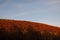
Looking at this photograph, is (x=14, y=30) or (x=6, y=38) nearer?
(x=6, y=38)

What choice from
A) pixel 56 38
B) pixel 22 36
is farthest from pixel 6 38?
pixel 56 38

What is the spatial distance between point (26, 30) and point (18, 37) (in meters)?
1.94

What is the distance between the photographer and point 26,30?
1653cm

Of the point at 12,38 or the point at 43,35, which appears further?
the point at 43,35

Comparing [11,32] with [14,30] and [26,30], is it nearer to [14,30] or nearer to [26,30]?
[14,30]

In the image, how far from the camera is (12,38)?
14383mm

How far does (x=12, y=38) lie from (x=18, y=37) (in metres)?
0.54

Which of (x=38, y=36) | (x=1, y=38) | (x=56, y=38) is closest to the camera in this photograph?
(x=1, y=38)

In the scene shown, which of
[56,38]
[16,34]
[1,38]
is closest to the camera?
[1,38]

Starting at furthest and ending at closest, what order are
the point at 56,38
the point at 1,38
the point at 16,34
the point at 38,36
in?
the point at 56,38 → the point at 38,36 → the point at 16,34 → the point at 1,38

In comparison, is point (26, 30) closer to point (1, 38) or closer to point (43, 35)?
point (43, 35)

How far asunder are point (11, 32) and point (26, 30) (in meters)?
1.80

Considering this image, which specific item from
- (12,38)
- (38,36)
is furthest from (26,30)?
(12,38)

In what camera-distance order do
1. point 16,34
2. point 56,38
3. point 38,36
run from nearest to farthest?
point 16,34 → point 38,36 → point 56,38
